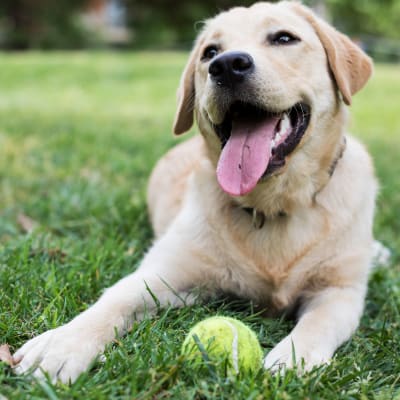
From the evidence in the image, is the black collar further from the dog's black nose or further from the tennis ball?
the tennis ball

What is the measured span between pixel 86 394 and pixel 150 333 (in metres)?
0.50

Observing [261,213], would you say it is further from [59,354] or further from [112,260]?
[59,354]

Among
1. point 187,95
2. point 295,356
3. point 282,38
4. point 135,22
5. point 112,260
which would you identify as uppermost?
point 282,38

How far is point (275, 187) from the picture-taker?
3.18 m

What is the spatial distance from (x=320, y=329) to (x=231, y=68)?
1244 mm

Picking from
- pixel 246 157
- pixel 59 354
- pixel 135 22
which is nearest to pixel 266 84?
pixel 246 157

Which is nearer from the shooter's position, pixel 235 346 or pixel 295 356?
pixel 235 346

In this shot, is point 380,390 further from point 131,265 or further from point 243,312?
point 131,265

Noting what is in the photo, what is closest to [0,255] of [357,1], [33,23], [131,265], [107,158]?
[131,265]

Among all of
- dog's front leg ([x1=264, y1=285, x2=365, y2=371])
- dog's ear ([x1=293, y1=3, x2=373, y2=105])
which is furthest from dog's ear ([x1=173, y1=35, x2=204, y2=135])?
dog's front leg ([x1=264, y1=285, x2=365, y2=371])

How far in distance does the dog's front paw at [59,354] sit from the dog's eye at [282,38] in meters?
1.78

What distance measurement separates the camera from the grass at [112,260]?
214cm

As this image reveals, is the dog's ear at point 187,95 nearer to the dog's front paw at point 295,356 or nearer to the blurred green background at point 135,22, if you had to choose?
the dog's front paw at point 295,356

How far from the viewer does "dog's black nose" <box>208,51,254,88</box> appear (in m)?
2.76
